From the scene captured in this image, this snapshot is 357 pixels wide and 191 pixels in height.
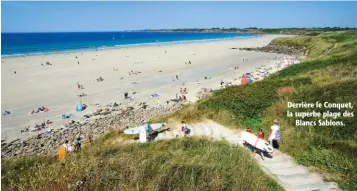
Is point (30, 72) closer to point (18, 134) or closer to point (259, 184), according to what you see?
point (18, 134)

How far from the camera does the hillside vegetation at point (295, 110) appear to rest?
1167 cm

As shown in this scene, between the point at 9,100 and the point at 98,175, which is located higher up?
the point at 98,175

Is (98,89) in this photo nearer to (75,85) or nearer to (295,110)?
(75,85)

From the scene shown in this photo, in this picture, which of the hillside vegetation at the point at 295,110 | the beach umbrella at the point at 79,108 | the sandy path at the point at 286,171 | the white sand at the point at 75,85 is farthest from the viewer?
the beach umbrella at the point at 79,108

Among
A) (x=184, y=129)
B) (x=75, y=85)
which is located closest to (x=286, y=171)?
(x=184, y=129)

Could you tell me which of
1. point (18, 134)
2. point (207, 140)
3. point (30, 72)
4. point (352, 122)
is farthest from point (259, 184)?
point (30, 72)

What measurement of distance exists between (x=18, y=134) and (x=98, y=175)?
1668 centimetres

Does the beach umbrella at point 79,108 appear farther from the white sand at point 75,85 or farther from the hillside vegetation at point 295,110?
the hillside vegetation at point 295,110

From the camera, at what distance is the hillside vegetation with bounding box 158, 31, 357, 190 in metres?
11.7

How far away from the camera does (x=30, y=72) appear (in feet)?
157

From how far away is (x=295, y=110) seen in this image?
57.2 ft

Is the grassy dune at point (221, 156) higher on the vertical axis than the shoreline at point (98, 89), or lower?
higher

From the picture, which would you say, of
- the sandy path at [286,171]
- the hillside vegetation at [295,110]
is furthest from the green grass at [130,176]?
the hillside vegetation at [295,110]

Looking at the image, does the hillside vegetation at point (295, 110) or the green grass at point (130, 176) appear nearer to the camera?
the green grass at point (130, 176)
